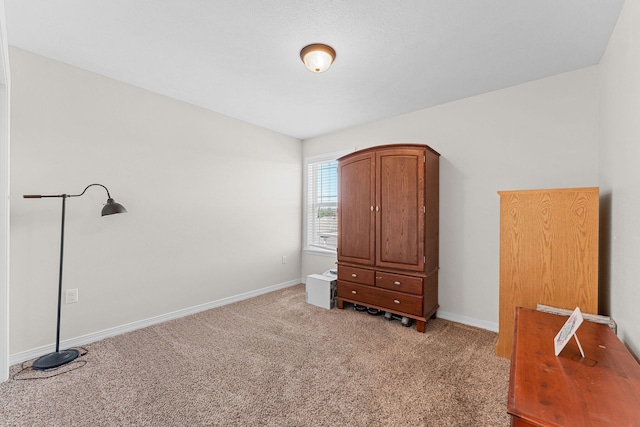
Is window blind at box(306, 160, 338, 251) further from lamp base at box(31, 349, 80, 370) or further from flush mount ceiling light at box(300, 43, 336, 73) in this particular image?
lamp base at box(31, 349, 80, 370)

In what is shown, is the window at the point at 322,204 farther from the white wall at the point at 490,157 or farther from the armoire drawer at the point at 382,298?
the white wall at the point at 490,157

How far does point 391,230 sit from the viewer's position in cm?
293

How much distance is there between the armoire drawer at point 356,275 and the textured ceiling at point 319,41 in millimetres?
1930

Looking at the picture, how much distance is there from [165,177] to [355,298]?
8.26 feet

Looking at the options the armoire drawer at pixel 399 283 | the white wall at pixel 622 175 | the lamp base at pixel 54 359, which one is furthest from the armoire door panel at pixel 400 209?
the lamp base at pixel 54 359

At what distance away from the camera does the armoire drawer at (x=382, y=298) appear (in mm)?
2750

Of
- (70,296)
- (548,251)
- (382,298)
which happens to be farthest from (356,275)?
(70,296)

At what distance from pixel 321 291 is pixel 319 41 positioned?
265 centimetres

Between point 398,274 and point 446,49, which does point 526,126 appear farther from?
point 398,274

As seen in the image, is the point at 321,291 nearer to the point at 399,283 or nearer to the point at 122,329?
the point at 399,283

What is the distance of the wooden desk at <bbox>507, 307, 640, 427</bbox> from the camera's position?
2.77 ft

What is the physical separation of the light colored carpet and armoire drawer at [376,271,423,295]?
1.29ft

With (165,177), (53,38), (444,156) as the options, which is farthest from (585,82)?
(53,38)

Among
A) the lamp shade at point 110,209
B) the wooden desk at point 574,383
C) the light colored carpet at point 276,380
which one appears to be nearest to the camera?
the wooden desk at point 574,383
